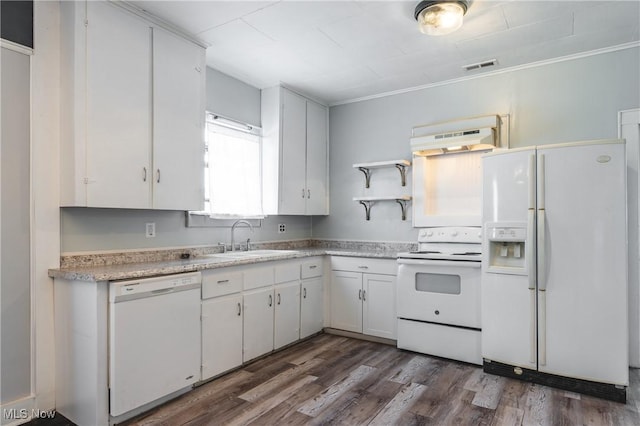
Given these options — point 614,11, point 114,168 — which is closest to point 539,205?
point 614,11

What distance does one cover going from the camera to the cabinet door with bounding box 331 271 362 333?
3.97 meters

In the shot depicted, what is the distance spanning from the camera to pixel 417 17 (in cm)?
271

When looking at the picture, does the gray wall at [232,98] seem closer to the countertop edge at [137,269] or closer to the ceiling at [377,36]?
the ceiling at [377,36]

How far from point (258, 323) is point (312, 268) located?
0.90 m

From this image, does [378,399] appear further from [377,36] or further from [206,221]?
[377,36]

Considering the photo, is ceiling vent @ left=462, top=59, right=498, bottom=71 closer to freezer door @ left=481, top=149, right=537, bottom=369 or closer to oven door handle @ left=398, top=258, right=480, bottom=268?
freezer door @ left=481, top=149, right=537, bottom=369

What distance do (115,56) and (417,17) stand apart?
2.04m

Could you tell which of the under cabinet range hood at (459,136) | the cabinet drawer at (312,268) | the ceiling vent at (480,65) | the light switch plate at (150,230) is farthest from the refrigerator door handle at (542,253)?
the light switch plate at (150,230)

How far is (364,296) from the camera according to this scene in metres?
3.94

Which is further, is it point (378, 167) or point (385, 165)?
point (378, 167)

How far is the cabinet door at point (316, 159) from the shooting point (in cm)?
456

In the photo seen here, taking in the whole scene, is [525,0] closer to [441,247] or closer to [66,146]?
[441,247]

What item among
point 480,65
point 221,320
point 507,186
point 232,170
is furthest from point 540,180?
point 232,170

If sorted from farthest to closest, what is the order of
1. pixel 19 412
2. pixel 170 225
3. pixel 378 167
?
pixel 378 167 → pixel 170 225 → pixel 19 412
